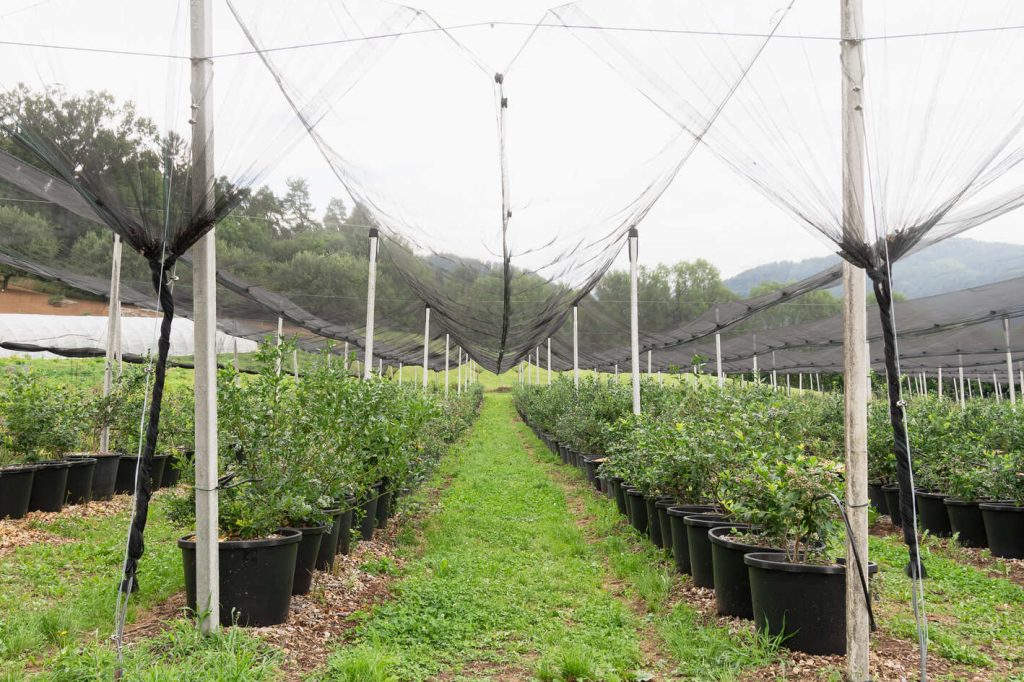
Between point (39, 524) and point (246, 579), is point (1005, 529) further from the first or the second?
point (39, 524)

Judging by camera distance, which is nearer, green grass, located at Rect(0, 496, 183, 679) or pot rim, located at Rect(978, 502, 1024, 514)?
green grass, located at Rect(0, 496, 183, 679)

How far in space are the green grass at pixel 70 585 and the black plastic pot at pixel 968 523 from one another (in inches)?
230

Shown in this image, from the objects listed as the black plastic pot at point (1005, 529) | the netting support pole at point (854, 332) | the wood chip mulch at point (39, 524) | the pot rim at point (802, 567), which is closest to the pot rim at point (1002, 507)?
the black plastic pot at point (1005, 529)

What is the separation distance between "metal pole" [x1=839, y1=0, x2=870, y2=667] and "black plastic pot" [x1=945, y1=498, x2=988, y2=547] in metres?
3.73

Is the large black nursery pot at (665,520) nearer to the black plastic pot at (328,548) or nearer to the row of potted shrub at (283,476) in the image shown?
the row of potted shrub at (283,476)

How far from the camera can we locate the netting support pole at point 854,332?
285 centimetres

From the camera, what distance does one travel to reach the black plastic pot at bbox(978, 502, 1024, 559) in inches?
214

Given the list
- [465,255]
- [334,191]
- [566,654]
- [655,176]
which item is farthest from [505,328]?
[566,654]

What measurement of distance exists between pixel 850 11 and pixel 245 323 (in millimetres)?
11390

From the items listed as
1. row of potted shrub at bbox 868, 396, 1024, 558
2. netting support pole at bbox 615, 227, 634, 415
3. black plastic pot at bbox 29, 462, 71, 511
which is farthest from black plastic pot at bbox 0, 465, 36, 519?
row of potted shrub at bbox 868, 396, 1024, 558

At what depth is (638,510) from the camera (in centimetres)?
647

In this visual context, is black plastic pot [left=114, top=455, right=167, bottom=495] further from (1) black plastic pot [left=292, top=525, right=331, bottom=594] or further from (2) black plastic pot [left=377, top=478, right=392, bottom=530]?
(1) black plastic pot [left=292, top=525, right=331, bottom=594]

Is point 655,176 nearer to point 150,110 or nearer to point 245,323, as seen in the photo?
point 150,110

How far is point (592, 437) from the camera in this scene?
1004 centimetres
